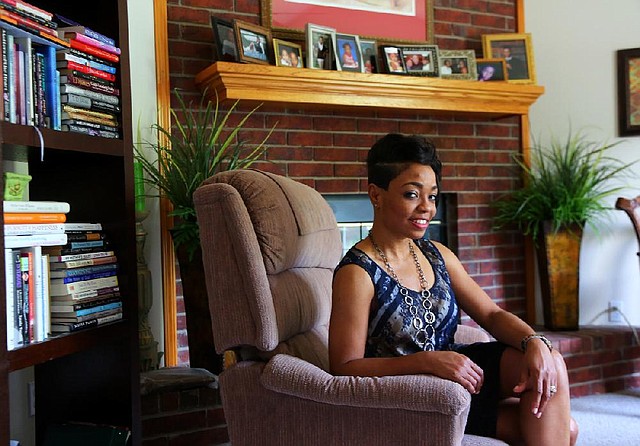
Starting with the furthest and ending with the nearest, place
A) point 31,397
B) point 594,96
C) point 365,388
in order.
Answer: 1. point 594,96
2. point 31,397
3. point 365,388

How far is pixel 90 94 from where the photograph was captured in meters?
1.93

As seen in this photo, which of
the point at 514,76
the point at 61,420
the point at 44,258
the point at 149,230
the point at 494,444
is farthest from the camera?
the point at 514,76

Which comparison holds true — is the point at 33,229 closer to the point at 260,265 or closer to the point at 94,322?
the point at 94,322

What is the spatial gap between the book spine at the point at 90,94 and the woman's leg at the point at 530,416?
124cm

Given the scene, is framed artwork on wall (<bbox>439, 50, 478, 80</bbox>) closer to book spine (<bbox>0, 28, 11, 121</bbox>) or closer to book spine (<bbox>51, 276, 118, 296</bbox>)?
book spine (<bbox>51, 276, 118, 296</bbox>)

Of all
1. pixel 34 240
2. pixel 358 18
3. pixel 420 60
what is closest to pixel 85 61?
pixel 34 240

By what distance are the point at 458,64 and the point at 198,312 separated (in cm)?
186

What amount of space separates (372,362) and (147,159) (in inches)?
71.3

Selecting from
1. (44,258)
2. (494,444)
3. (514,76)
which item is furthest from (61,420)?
(514,76)

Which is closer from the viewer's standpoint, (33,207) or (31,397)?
(33,207)

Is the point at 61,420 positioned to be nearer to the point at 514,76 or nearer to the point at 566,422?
the point at 566,422

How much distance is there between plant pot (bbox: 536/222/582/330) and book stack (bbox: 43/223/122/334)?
239 centimetres

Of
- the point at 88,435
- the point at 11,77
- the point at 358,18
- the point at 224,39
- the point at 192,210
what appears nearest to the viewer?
the point at 11,77

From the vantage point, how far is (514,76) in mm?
3854
